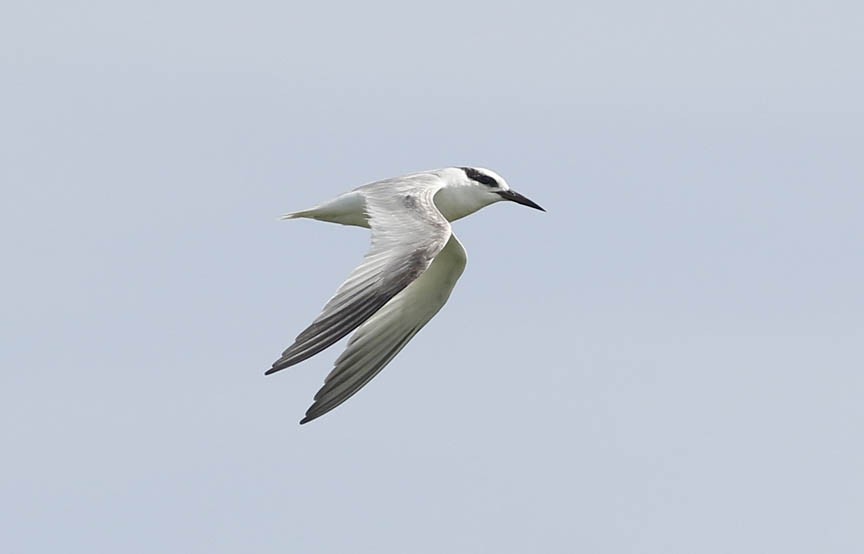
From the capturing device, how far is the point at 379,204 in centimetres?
1727

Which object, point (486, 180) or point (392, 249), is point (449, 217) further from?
point (392, 249)

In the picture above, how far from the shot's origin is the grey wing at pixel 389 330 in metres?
17.9

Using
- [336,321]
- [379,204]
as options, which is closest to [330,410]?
[379,204]

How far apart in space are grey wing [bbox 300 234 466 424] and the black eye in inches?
58.2

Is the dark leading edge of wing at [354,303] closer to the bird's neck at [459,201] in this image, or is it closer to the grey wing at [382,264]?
the grey wing at [382,264]

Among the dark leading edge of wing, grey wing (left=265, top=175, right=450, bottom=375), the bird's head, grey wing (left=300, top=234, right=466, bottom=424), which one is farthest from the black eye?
the dark leading edge of wing

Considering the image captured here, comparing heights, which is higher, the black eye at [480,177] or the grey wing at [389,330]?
the black eye at [480,177]

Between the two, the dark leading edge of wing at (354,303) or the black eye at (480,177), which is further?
the black eye at (480,177)

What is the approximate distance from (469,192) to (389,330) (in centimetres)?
216

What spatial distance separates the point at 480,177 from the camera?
20.2m

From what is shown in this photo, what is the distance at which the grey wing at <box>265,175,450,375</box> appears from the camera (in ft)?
47.2

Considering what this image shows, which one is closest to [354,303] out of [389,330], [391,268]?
[391,268]

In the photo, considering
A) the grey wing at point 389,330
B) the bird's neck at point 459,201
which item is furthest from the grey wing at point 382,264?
the bird's neck at point 459,201

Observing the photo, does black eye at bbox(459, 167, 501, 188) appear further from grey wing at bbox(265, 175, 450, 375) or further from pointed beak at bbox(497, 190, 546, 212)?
grey wing at bbox(265, 175, 450, 375)
